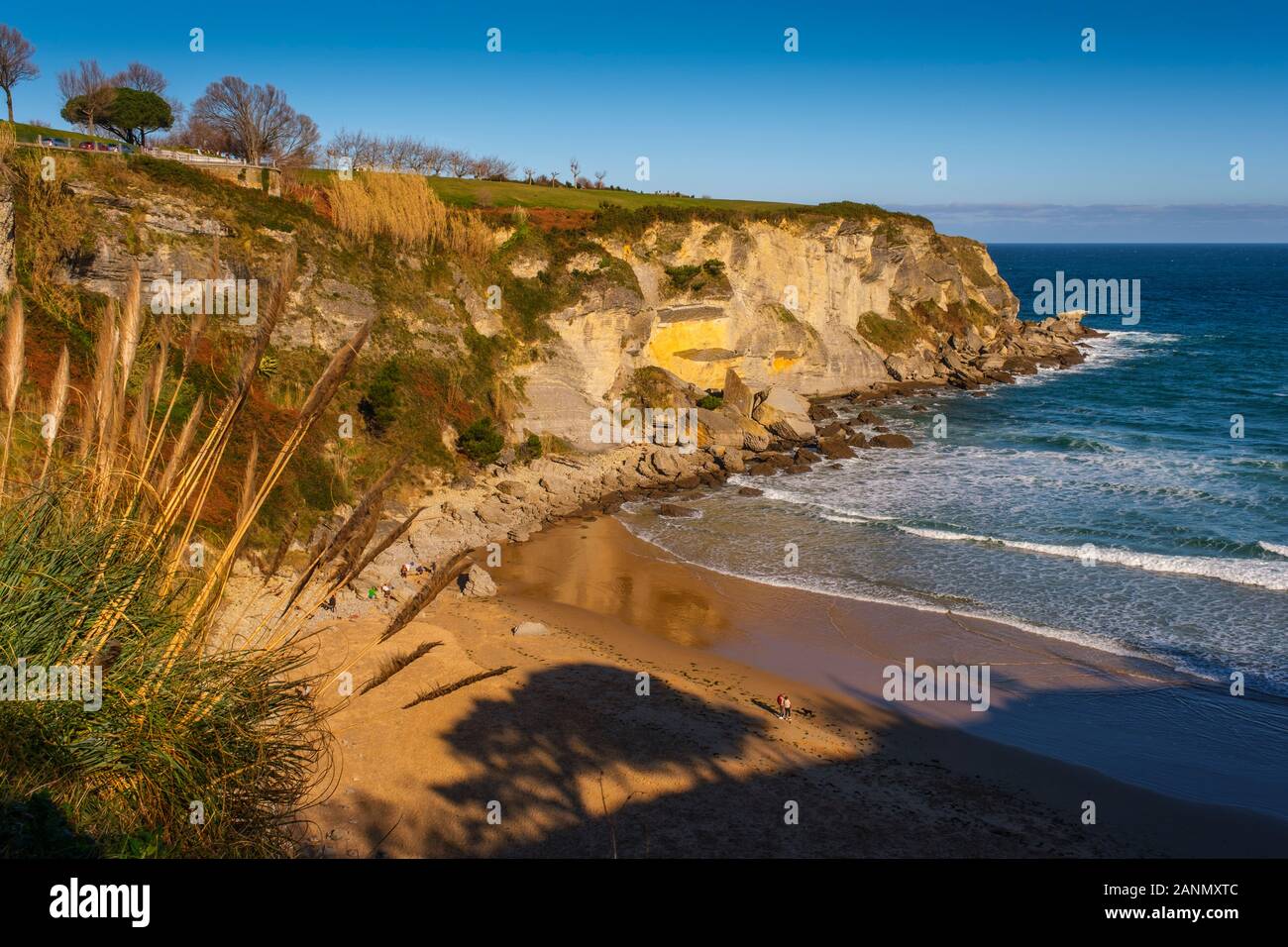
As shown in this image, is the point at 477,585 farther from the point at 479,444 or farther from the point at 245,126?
the point at 245,126

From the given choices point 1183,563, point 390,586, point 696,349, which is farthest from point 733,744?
point 696,349

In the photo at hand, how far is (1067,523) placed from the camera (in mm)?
31531

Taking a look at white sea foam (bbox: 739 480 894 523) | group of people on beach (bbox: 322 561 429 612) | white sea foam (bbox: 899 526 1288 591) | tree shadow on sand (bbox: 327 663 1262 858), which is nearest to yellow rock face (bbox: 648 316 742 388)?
white sea foam (bbox: 739 480 894 523)

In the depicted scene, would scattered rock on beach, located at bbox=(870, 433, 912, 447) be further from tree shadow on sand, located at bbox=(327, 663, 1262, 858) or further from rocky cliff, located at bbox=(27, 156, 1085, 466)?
tree shadow on sand, located at bbox=(327, 663, 1262, 858)

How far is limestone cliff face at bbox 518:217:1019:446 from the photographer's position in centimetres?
4172

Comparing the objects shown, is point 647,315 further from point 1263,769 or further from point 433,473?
point 1263,769

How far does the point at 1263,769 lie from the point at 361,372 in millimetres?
29878

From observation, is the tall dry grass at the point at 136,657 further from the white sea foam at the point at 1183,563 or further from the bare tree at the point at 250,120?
the bare tree at the point at 250,120

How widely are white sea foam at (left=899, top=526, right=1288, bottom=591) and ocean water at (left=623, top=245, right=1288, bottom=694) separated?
0.07m

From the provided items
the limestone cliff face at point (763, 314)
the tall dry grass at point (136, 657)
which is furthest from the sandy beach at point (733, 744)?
the limestone cliff face at point (763, 314)

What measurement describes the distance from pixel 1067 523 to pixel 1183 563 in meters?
4.46

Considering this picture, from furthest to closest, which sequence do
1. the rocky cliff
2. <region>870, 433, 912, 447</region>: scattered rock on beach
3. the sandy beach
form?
1. <region>870, 433, 912, 447</region>: scattered rock on beach
2. the rocky cliff
3. the sandy beach

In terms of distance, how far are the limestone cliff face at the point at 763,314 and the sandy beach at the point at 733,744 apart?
17.5 m

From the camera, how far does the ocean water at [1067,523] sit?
24.2 metres
